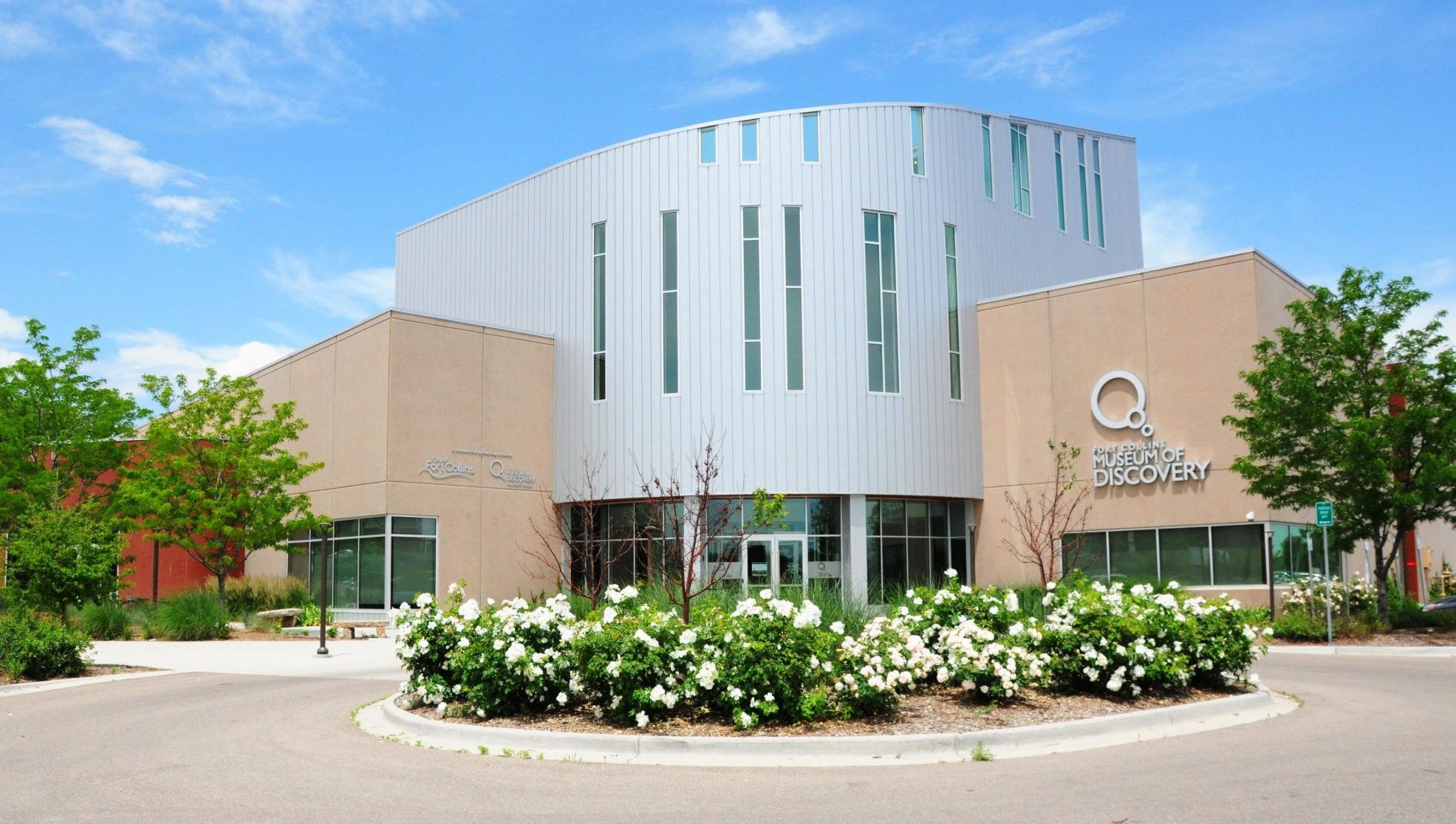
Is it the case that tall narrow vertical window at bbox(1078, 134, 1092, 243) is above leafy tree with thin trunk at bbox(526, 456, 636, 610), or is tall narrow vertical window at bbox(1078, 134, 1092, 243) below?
above

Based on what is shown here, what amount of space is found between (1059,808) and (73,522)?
2179cm

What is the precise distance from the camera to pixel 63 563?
22.6 m

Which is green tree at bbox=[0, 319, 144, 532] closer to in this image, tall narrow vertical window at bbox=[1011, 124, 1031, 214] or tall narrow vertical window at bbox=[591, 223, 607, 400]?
tall narrow vertical window at bbox=[591, 223, 607, 400]

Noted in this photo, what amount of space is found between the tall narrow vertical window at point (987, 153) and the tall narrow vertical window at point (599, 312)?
12087 millimetres

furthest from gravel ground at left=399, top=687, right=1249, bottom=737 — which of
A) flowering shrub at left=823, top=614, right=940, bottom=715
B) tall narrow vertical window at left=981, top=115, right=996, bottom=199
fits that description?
tall narrow vertical window at left=981, top=115, right=996, bottom=199

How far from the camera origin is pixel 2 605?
3497 cm

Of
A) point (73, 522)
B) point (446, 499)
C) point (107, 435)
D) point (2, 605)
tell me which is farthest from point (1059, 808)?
point (107, 435)

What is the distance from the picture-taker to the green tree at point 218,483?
3309 centimetres

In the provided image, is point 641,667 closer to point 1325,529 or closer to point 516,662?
point 516,662

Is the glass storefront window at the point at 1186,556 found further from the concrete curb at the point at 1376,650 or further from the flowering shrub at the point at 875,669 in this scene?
the flowering shrub at the point at 875,669

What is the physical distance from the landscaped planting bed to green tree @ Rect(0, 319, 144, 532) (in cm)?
3349

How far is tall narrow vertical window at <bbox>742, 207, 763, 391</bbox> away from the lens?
34562 millimetres

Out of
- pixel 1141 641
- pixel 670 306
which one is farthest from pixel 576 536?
pixel 1141 641

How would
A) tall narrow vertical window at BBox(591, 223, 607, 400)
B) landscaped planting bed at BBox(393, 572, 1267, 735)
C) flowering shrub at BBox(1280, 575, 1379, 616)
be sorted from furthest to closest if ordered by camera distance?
tall narrow vertical window at BBox(591, 223, 607, 400) < flowering shrub at BBox(1280, 575, 1379, 616) < landscaped planting bed at BBox(393, 572, 1267, 735)
